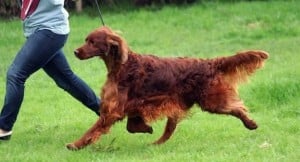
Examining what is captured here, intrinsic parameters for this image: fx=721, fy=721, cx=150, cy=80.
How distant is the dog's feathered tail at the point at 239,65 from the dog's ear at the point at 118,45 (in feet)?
2.99

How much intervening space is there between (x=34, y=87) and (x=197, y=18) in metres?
7.46

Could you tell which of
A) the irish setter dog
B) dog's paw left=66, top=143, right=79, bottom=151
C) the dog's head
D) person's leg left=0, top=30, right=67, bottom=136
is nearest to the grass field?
dog's paw left=66, top=143, right=79, bottom=151

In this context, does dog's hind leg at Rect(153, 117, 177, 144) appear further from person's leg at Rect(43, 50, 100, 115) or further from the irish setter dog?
person's leg at Rect(43, 50, 100, 115)

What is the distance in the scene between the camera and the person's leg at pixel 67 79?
7.30m

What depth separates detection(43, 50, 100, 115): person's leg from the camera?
7301 millimetres

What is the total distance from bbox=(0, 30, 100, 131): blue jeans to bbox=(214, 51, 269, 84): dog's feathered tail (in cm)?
156

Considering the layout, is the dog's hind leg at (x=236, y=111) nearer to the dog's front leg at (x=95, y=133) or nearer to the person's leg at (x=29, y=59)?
the dog's front leg at (x=95, y=133)

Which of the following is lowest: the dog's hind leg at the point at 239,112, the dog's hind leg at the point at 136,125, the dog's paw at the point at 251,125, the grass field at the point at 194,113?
the grass field at the point at 194,113

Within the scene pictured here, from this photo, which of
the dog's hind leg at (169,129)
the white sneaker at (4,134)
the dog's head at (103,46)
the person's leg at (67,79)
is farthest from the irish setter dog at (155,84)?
the white sneaker at (4,134)

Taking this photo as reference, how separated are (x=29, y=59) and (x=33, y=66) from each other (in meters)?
0.09

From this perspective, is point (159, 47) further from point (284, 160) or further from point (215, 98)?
point (284, 160)

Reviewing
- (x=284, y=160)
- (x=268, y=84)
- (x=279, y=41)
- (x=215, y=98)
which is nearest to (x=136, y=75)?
(x=215, y=98)

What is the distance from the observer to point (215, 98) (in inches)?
269

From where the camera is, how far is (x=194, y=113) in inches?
294
